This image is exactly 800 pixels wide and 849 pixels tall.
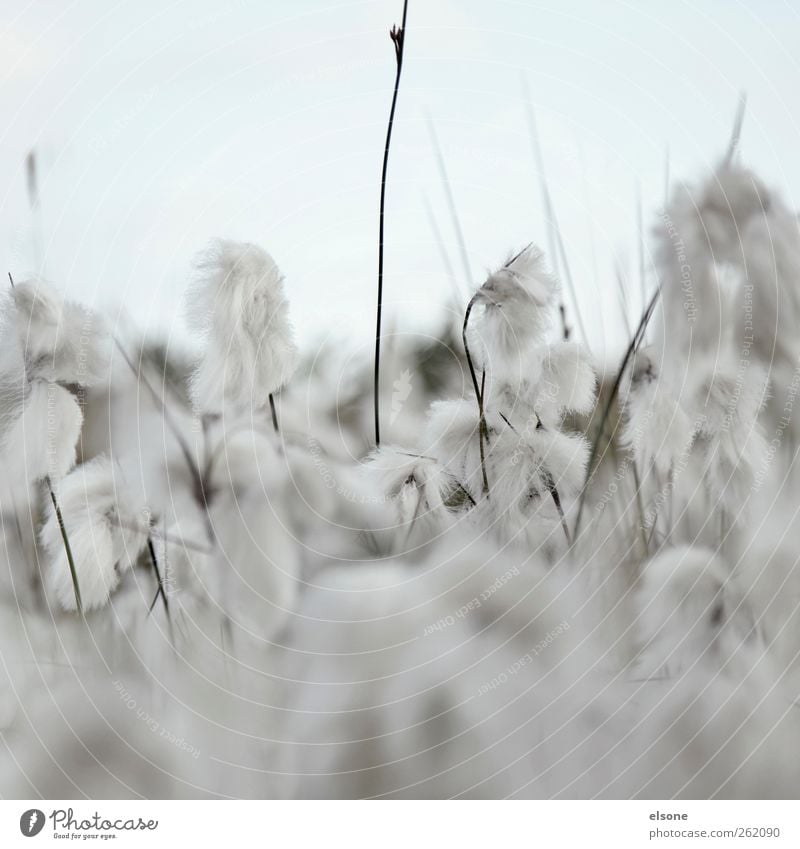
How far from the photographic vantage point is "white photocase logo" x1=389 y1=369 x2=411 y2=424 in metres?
0.63

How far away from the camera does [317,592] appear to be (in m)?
0.63

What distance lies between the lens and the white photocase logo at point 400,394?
2.06 feet

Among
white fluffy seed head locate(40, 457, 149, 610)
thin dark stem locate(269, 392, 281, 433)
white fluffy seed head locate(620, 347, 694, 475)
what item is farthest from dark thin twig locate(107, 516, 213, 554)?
white fluffy seed head locate(620, 347, 694, 475)

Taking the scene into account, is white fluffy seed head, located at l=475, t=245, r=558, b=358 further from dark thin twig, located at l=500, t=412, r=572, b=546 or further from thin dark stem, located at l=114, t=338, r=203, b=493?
thin dark stem, located at l=114, t=338, r=203, b=493

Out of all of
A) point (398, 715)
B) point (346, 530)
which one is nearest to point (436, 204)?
point (346, 530)

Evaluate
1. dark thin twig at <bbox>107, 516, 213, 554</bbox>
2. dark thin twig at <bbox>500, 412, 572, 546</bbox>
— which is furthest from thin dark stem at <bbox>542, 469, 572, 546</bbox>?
dark thin twig at <bbox>107, 516, 213, 554</bbox>

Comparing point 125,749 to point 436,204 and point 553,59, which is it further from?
point 553,59

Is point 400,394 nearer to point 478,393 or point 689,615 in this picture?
point 478,393

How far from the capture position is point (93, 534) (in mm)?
616
